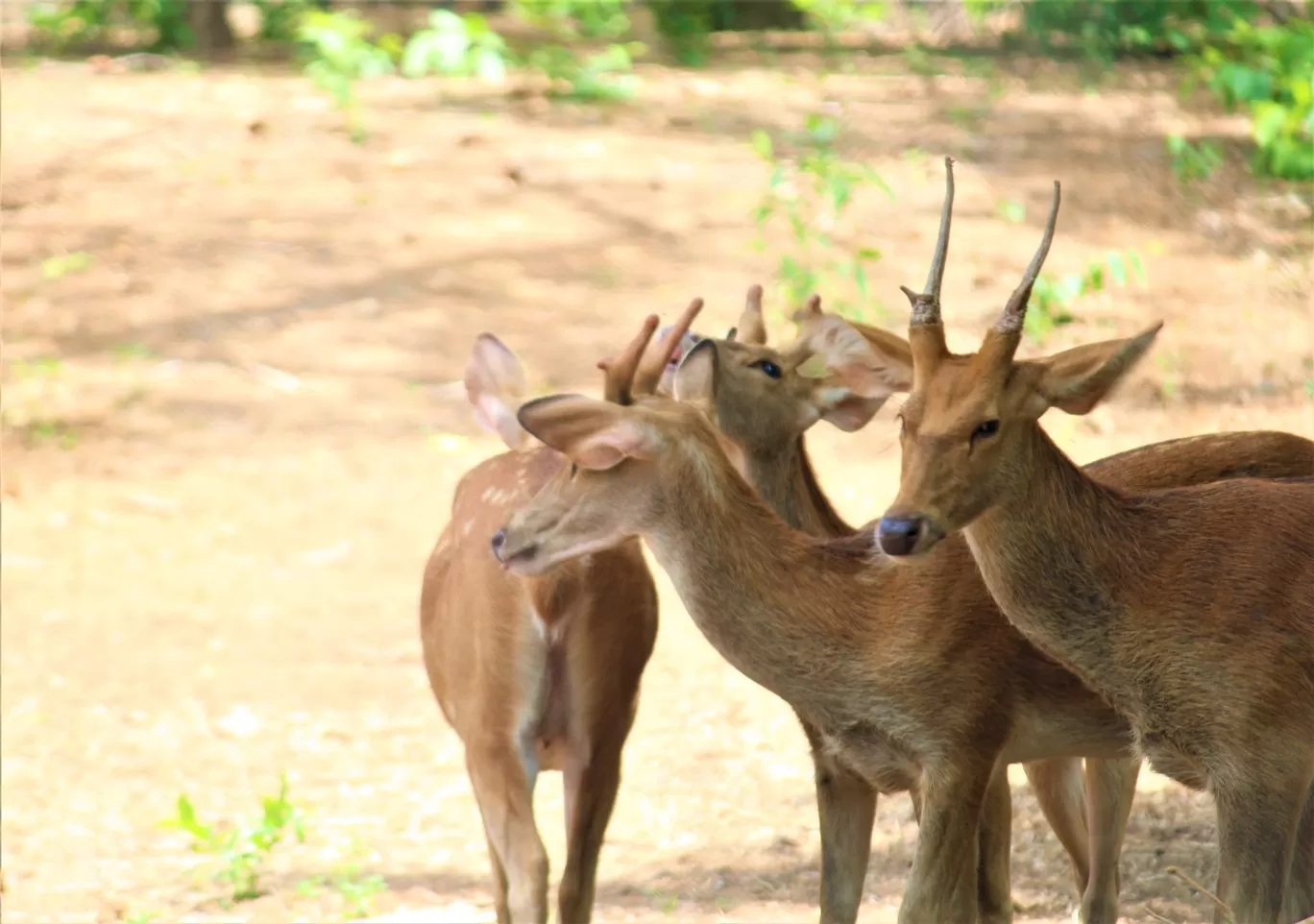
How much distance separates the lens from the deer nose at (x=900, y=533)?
3.75 metres

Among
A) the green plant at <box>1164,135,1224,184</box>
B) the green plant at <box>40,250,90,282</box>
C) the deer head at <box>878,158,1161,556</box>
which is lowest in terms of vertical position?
the green plant at <box>40,250,90,282</box>

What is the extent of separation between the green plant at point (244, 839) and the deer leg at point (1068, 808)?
2.55 m

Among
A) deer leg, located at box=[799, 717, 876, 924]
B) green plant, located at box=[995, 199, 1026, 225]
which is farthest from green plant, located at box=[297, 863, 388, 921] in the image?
green plant, located at box=[995, 199, 1026, 225]

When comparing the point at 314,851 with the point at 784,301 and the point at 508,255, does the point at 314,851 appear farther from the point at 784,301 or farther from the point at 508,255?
the point at 508,255

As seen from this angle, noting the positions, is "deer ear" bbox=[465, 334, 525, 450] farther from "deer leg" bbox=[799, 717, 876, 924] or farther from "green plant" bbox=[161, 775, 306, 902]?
"green plant" bbox=[161, 775, 306, 902]

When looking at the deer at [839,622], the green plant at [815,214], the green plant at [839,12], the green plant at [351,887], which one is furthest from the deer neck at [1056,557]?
the green plant at [839,12]

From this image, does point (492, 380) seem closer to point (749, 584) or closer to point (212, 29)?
point (749, 584)

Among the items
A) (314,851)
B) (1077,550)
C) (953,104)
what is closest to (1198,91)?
(953,104)

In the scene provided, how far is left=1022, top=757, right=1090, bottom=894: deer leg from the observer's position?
17.7 ft

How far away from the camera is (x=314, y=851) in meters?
6.66

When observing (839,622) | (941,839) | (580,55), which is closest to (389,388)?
(839,622)

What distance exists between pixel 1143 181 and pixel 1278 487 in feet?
32.3

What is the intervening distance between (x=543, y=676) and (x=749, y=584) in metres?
0.76

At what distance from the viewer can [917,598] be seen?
440 centimetres
